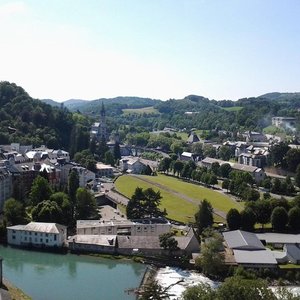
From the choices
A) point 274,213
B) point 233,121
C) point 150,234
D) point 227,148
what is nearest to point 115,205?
point 150,234

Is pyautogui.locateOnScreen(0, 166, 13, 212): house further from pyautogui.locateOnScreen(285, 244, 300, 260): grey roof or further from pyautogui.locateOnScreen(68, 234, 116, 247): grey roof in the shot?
pyautogui.locateOnScreen(285, 244, 300, 260): grey roof

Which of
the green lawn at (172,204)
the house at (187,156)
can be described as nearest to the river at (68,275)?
the green lawn at (172,204)

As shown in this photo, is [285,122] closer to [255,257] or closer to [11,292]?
[255,257]

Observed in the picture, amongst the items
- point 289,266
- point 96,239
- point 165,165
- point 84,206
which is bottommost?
point 289,266

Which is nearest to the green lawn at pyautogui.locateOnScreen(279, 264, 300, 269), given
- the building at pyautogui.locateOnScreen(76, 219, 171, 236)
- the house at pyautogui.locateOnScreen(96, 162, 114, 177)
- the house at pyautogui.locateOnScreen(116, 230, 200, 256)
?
the house at pyautogui.locateOnScreen(116, 230, 200, 256)

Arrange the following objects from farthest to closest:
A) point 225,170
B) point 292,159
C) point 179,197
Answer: point 292,159 → point 225,170 → point 179,197

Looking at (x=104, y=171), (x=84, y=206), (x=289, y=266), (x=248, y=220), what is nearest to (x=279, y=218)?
(x=248, y=220)

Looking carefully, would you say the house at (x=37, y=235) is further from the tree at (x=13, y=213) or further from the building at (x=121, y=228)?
the tree at (x=13, y=213)
